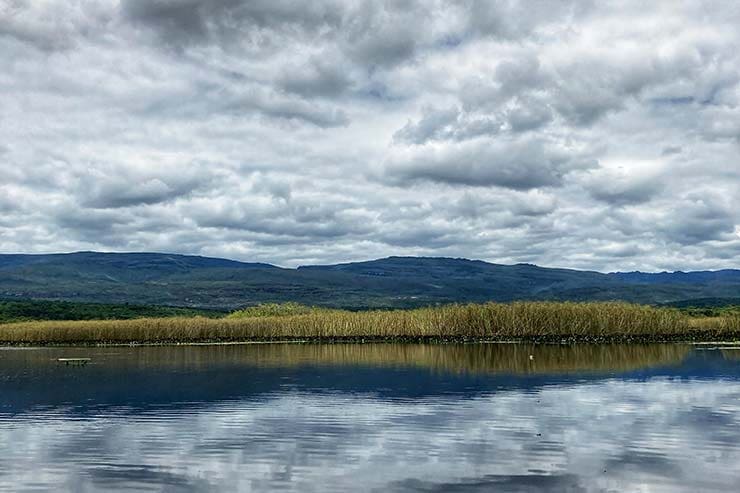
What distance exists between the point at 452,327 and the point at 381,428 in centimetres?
5443

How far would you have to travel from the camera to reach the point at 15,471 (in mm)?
21172

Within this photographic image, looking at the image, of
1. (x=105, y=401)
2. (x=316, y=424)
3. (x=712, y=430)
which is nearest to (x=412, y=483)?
(x=316, y=424)

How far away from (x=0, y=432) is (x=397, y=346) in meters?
48.5

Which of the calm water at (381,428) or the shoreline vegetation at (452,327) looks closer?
the calm water at (381,428)

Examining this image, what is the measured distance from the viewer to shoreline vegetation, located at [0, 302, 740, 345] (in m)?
77.9

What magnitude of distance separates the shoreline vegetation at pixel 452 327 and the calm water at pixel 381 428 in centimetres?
2651

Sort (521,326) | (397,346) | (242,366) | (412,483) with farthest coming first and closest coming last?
(521,326) → (397,346) → (242,366) → (412,483)

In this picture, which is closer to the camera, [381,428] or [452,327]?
[381,428]

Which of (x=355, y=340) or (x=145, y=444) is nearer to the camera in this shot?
(x=145, y=444)

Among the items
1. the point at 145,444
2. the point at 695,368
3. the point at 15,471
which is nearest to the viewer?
the point at 15,471

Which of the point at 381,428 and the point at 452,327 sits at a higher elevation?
the point at 452,327

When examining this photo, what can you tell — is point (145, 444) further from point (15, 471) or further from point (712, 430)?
point (712, 430)

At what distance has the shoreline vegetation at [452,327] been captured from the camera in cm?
7788

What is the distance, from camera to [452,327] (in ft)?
265
